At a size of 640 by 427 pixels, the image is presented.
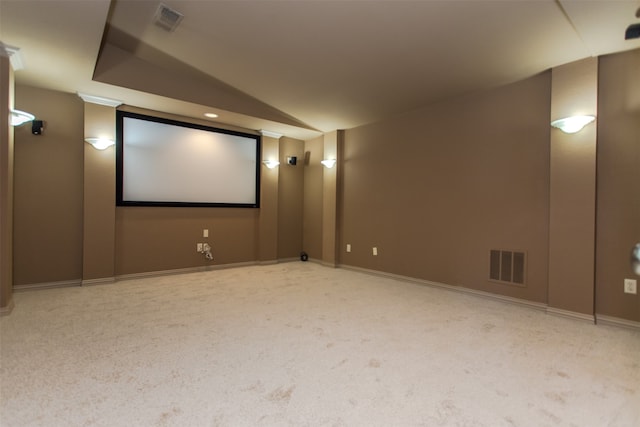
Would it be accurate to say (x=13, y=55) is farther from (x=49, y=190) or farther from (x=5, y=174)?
(x=49, y=190)

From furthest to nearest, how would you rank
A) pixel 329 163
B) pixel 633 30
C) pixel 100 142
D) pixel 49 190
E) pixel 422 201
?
1. pixel 329 163
2. pixel 422 201
3. pixel 100 142
4. pixel 49 190
5. pixel 633 30

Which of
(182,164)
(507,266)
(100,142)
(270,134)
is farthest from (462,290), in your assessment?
(100,142)

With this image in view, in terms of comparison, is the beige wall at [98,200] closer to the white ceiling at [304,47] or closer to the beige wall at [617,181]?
the white ceiling at [304,47]

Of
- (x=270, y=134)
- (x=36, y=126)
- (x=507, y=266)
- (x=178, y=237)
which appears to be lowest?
(x=507, y=266)

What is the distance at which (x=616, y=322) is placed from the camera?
284cm

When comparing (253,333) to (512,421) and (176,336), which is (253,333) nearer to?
(176,336)

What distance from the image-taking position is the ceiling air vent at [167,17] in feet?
9.01

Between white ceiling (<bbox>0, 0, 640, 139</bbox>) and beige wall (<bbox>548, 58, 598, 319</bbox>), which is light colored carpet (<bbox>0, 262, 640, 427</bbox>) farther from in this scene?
white ceiling (<bbox>0, 0, 640, 139</bbox>)

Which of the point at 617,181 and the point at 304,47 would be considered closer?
the point at 617,181

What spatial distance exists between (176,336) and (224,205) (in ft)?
9.51

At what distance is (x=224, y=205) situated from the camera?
202 inches

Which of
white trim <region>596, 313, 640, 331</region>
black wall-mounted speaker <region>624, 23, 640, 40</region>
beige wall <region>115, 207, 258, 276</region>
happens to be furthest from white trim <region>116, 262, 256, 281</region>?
black wall-mounted speaker <region>624, 23, 640, 40</region>

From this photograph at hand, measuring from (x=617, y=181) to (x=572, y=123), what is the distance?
2.20 ft

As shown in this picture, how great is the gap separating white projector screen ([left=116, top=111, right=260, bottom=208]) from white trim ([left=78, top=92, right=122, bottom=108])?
147 mm
